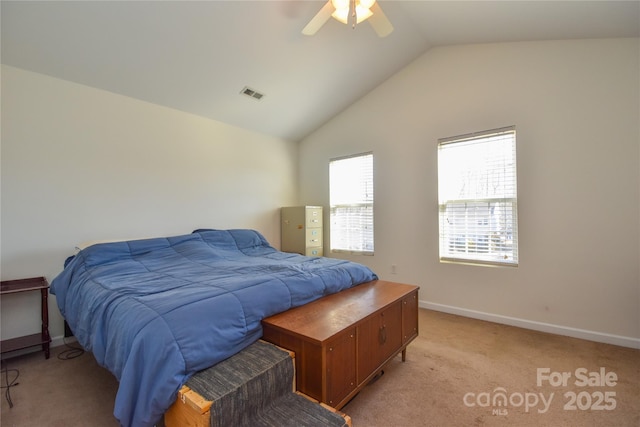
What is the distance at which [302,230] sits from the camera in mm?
4176

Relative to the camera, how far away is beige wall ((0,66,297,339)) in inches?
95.6

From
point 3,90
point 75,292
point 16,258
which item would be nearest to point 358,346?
point 75,292

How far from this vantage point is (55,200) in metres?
2.60

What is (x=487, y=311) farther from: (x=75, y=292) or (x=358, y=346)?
(x=75, y=292)

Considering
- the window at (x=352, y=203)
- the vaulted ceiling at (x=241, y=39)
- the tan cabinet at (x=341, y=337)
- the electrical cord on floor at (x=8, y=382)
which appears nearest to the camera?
the tan cabinet at (x=341, y=337)

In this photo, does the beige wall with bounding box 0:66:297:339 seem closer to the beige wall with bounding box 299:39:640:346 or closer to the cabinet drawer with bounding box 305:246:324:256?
the cabinet drawer with bounding box 305:246:324:256

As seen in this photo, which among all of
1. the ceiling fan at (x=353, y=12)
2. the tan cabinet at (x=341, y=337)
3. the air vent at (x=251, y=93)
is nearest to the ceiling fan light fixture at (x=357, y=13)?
the ceiling fan at (x=353, y=12)

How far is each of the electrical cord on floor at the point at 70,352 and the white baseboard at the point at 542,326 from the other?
11.5 ft

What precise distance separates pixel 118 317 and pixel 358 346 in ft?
4.29

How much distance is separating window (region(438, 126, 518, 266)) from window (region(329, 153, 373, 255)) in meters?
0.98

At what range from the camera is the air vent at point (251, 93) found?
3297 mm

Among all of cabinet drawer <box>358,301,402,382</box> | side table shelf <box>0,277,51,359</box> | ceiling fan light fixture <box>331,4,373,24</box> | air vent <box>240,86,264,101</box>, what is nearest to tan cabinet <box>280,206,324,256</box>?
air vent <box>240,86,264,101</box>

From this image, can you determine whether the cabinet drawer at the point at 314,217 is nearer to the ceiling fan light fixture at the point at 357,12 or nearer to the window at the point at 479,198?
the window at the point at 479,198

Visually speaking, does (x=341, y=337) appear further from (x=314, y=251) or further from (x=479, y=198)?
(x=314, y=251)
